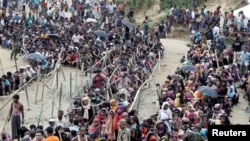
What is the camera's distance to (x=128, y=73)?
20891 mm

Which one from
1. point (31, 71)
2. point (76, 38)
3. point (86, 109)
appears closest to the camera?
point (86, 109)

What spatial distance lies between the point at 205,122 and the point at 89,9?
64.6ft

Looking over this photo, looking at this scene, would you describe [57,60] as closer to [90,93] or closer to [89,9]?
[90,93]

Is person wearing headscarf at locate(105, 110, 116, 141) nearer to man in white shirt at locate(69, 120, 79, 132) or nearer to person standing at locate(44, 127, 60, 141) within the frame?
man in white shirt at locate(69, 120, 79, 132)

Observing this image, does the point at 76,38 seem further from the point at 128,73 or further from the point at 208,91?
the point at 208,91

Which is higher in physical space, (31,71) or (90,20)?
(90,20)

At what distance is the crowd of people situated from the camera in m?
14.6

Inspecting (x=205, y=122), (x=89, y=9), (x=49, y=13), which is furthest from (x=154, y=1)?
(x=205, y=122)

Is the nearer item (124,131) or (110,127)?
(124,131)

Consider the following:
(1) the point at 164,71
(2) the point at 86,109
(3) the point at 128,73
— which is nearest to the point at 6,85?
(3) the point at 128,73

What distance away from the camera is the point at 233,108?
68.8 feet

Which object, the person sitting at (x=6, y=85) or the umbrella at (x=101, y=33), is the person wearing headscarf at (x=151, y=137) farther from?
the umbrella at (x=101, y=33)

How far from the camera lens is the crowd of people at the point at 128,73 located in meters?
14.6

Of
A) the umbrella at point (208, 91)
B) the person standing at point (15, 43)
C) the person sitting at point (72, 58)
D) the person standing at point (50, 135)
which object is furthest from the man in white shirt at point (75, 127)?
the person standing at point (15, 43)
